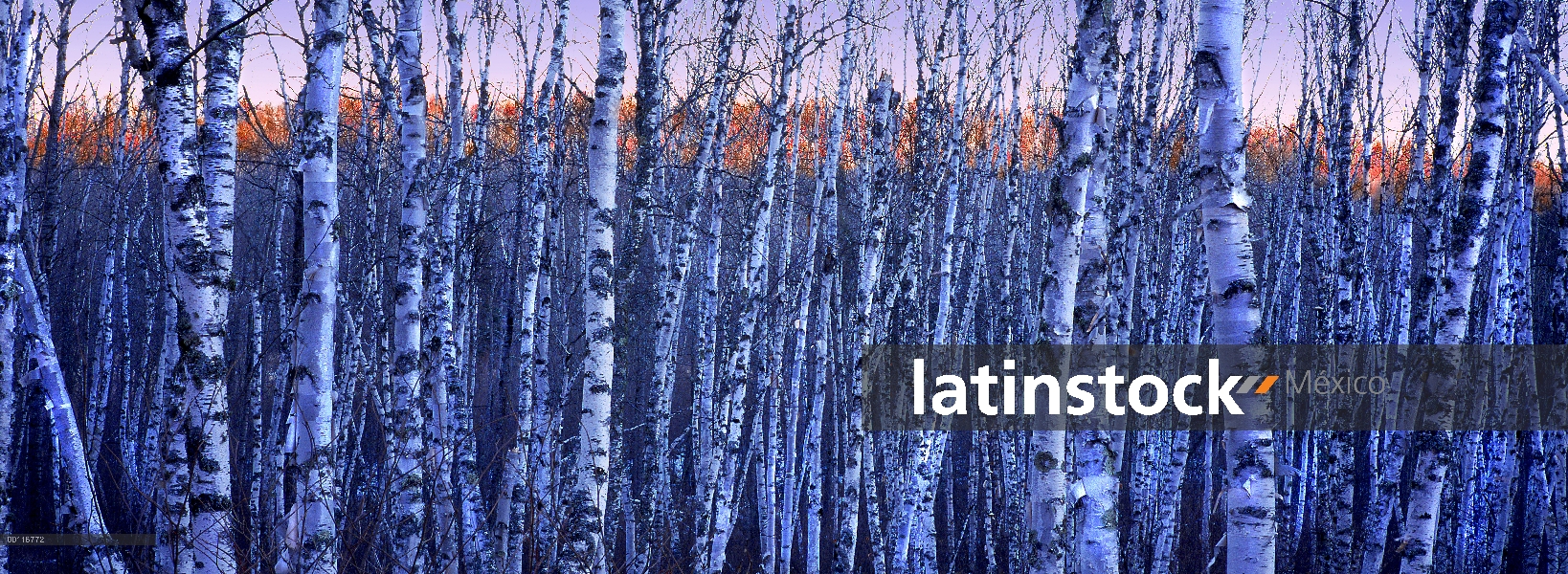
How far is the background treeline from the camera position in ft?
13.0

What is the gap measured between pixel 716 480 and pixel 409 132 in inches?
158

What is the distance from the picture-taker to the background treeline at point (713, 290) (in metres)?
3.96

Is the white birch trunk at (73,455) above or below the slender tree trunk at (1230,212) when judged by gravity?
below

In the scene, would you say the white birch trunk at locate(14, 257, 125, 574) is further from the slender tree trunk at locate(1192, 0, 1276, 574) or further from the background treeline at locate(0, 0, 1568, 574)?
the slender tree trunk at locate(1192, 0, 1276, 574)

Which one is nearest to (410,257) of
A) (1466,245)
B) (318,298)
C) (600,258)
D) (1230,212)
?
(318,298)

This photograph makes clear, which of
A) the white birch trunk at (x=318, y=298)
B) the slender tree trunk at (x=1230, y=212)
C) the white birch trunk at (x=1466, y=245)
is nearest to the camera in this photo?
the slender tree trunk at (x=1230, y=212)

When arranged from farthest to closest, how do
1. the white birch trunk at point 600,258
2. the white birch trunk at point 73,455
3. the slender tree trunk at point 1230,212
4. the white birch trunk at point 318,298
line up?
the white birch trunk at point 73,455
the white birch trunk at point 600,258
the white birch trunk at point 318,298
the slender tree trunk at point 1230,212

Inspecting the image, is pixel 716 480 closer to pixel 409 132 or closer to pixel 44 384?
pixel 409 132

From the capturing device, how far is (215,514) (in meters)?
3.80

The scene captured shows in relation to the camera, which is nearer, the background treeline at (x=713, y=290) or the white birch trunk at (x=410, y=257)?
the background treeline at (x=713, y=290)

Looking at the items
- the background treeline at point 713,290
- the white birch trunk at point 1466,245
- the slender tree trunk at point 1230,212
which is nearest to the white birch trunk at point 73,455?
the background treeline at point 713,290

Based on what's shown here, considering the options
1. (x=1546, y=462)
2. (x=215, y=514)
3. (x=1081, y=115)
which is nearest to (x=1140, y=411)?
(x=1546, y=462)

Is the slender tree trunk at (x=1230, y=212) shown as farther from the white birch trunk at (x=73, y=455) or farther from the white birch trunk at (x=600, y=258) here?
the white birch trunk at (x=73, y=455)

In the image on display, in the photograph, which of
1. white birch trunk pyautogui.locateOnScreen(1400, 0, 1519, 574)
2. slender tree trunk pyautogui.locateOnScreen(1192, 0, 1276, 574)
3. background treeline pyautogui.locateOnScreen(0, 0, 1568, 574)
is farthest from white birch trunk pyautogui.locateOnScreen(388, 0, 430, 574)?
white birch trunk pyautogui.locateOnScreen(1400, 0, 1519, 574)
